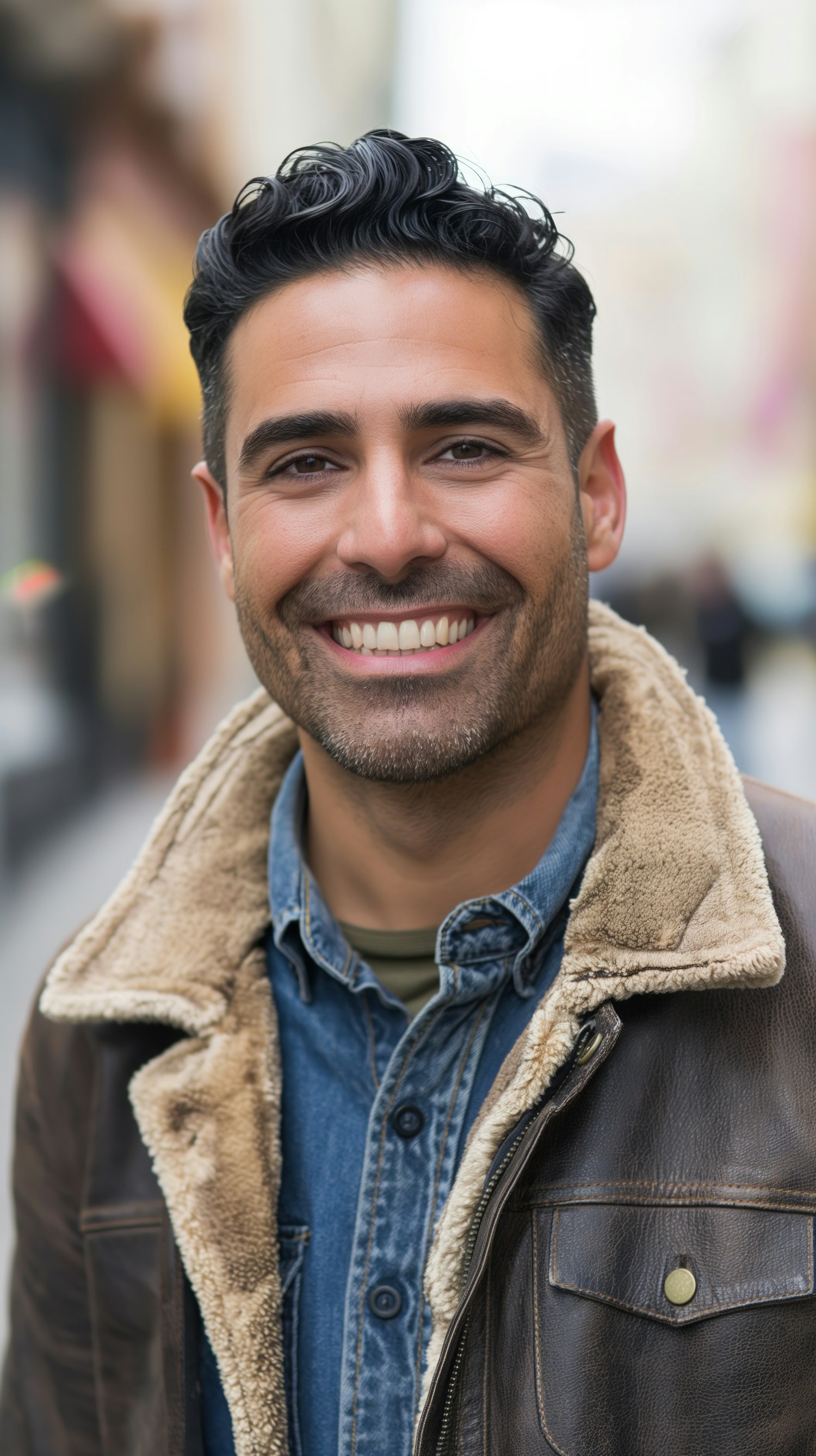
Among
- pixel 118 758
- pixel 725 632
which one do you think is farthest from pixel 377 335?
pixel 118 758

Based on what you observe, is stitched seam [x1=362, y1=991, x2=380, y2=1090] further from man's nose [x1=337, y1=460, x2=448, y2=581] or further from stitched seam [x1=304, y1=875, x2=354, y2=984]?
man's nose [x1=337, y1=460, x2=448, y2=581]

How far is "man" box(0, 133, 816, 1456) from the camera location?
1.73 m

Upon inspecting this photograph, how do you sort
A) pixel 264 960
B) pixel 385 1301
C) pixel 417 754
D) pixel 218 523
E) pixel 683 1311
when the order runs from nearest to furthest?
pixel 683 1311, pixel 385 1301, pixel 417 754, pixel 264 960, pixel 218 523

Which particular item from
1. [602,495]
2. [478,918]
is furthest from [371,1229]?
[602,495]

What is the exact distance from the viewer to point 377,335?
1.99 metres

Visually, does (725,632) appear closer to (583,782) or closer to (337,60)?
(583,782)

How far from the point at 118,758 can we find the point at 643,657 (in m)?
9.14

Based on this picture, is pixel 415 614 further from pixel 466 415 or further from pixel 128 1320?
pixel 128 1320

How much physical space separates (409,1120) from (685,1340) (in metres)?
0.52

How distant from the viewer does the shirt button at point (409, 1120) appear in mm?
1953

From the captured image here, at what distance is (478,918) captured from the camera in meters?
2.01

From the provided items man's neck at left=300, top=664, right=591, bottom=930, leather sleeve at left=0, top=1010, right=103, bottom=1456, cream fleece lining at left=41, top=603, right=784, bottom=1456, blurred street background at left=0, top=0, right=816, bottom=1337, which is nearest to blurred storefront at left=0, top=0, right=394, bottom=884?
blurred street background at left=0, top=0, right=816, bottom=1337

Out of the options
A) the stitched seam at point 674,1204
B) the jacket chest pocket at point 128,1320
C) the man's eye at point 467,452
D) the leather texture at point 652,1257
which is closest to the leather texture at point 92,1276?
the jacket chest pocket at point 128,1320

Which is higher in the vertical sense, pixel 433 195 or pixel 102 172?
pixel 102 172
